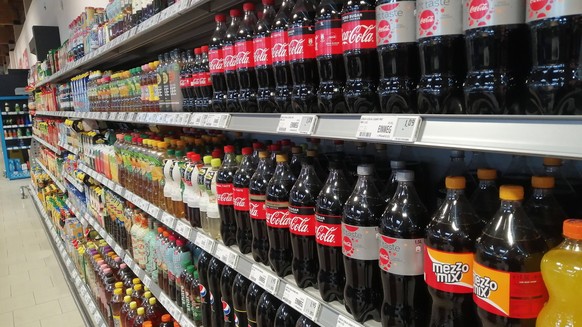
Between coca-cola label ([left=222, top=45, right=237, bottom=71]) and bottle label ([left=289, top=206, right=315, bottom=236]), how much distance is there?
1.99ft

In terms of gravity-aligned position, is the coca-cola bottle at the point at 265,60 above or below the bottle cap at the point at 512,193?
above

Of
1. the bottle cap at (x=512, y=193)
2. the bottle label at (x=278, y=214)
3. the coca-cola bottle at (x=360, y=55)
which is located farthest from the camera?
the bottle label at (x=278, y=214)

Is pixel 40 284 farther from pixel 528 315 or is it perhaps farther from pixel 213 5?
pixel 528 315

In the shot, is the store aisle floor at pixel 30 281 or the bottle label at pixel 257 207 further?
the store aisle floor at pixel 30 281

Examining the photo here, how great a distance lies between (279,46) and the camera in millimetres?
1364

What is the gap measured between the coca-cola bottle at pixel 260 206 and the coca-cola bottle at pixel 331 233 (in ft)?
1.00

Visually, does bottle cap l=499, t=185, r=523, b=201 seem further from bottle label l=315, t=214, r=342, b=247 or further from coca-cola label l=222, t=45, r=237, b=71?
coca-cola label l=222, t=45, r=237, b=71

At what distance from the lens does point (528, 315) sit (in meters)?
0.80

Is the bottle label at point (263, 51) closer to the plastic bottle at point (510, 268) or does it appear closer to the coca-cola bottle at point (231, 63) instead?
the coca-cola bottle at point (231, 63)

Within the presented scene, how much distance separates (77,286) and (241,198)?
10.6 ft


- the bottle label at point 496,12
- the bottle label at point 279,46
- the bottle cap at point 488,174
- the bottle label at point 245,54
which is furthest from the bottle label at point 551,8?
the bottle label at point 245,54

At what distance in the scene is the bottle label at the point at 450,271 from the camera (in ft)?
3.01

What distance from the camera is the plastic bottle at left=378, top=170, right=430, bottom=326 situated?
104cm

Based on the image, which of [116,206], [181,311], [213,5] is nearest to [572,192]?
[213,5]
